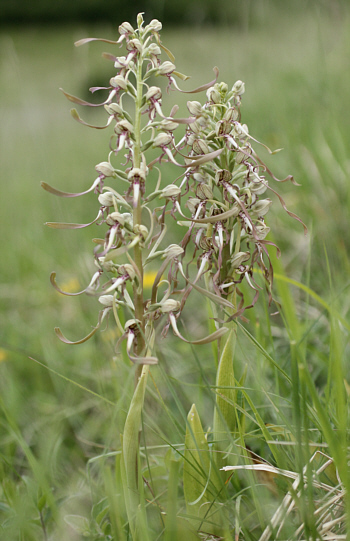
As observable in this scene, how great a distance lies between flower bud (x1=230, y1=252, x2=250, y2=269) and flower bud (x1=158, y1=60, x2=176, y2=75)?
35 centimetres

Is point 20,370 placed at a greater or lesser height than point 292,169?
lesser

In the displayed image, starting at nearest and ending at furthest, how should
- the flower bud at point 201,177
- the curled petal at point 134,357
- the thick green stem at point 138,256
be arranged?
the curled petal at point 134,357 → the thick green stem at point 138,256 → the flower bud at point 201,177

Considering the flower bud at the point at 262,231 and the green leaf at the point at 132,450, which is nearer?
the green leaf at the point at 132,450

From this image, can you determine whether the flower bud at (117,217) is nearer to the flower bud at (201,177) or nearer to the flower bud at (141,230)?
the flower bud at (141,230)

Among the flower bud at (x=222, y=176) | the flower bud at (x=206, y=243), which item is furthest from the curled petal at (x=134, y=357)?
the flower bud at (x=222, y=176)

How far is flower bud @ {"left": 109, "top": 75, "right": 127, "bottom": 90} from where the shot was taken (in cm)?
78

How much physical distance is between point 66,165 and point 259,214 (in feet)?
15.0

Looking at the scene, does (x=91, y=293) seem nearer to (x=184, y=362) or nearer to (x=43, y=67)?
(x=184, y=362)

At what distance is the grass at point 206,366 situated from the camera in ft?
2.26

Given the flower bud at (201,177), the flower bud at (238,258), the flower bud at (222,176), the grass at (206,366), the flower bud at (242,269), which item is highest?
the flower bud at (222,176)

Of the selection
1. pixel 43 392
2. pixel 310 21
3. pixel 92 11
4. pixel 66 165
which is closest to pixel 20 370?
pixel 43 392

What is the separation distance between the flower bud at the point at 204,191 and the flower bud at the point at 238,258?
12 centimetres

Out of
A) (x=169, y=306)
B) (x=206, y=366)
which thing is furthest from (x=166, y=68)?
(x=206, y=366)

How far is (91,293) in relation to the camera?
0.67 m
